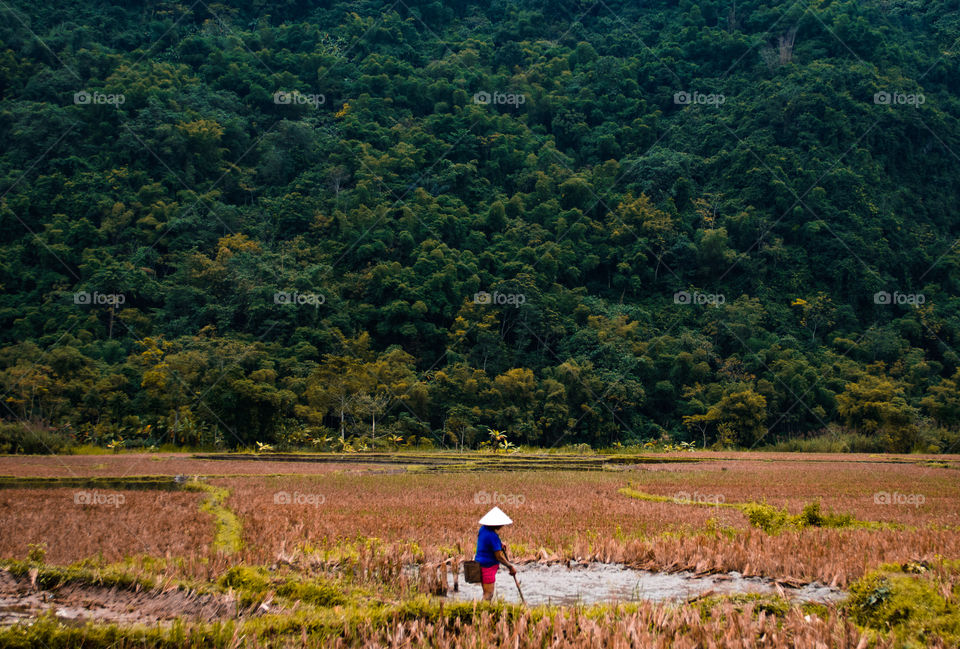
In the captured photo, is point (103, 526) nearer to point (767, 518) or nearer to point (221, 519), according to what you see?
point (221, 519)

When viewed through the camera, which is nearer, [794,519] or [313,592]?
[313,592]

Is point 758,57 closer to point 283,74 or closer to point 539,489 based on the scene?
point 283,74

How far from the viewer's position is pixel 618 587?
7824 mm

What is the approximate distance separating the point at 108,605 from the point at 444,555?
148 inches

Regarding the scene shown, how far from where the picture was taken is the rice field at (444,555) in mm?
5602

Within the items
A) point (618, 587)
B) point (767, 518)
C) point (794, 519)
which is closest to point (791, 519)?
point (794, 519)

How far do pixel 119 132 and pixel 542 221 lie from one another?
4324 centimetres

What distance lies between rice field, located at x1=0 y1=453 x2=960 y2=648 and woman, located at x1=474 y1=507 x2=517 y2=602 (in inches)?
13.8

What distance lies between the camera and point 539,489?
18188 mm

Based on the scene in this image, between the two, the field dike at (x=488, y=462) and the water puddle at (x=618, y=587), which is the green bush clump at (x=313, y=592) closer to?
the water puddle at (x=618, y=587)

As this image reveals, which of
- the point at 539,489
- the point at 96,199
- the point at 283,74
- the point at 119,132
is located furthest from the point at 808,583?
the point at 283,74

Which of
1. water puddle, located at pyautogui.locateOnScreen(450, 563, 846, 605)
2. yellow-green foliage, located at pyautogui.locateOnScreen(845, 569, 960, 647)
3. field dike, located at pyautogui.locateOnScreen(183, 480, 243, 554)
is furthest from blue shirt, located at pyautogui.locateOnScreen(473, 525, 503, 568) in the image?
field dike, located at pyautogui.locateOnScreen(183, 480, 243, 554)

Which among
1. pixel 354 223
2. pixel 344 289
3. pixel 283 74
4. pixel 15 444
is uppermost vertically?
pixel 283 74

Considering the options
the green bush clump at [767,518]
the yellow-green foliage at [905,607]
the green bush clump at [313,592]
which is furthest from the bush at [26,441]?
the yellow-green foliage at [905,607]
